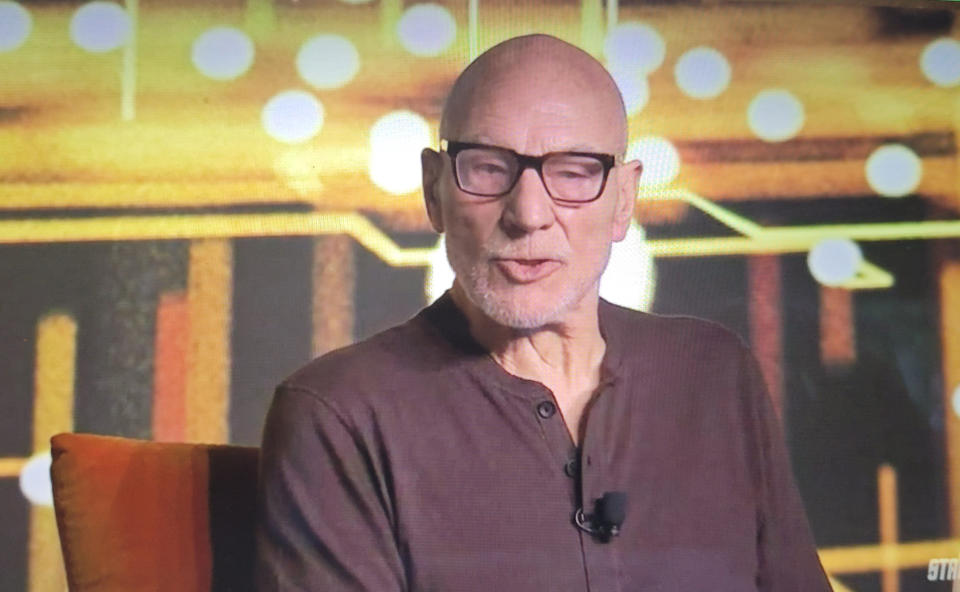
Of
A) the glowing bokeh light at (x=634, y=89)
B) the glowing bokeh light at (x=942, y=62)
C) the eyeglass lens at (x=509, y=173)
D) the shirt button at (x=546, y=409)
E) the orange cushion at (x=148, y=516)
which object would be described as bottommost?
the orange cushion at (x=148, y=516)

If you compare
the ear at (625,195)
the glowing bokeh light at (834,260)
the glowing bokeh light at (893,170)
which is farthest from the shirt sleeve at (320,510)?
the glowing bokeh light at (893,170)

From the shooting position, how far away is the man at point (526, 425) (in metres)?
1.12

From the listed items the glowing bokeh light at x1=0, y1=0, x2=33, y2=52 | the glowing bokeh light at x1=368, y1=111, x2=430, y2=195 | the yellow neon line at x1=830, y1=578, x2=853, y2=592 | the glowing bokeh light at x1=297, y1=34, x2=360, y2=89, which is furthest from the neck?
the glowing bokeh light at x1=0, y1=0, x2=33, y2=52

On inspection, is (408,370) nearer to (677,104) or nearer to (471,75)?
(471,75)

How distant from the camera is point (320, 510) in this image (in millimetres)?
1097

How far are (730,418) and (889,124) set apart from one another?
788 millimetres

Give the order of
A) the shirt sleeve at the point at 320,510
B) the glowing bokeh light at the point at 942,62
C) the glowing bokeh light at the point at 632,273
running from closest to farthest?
the shirt sleeve at the point at 320,510
the glowing bokeh light at the point at 632,273
the glowing bokeh light at the point at 942,62

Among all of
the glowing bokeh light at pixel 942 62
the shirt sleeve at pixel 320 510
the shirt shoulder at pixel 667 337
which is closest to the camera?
the shirt sleeve at pixel 320 510

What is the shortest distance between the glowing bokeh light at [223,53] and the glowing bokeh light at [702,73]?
710 mm

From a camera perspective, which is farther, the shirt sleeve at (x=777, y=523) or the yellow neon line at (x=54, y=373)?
the yellow neon line at (x=54, y=373)

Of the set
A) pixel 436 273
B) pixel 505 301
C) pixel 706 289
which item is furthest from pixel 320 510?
pixel 706 289

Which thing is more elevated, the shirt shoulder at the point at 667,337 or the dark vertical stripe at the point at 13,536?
the shirt shoulder at the point at 667,337

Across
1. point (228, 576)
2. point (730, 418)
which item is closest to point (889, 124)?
point (730, 418)

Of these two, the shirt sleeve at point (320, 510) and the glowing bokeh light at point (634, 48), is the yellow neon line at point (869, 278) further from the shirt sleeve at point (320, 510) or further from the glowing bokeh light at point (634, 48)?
the shirt sleeve at point (320, 510)
